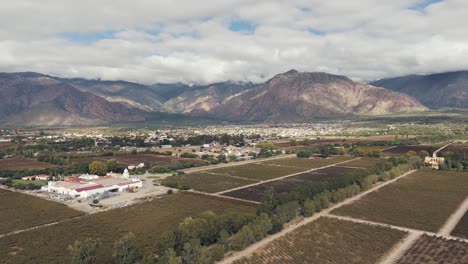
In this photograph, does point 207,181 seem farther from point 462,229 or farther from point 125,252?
point 462,229

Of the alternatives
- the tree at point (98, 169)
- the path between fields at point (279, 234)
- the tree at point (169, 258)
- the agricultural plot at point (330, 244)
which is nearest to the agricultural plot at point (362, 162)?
the path between fields at point (279, 234)

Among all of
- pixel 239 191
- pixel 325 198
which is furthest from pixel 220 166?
pixel 325 198

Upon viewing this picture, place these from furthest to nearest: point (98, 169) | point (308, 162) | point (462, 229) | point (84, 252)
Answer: point (308, 162), point (98, 169), point (462, 229), point (84, 252)

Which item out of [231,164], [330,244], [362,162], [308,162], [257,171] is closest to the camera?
[330,244]

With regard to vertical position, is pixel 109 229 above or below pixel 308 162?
below

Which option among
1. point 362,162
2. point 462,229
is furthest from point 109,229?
point 362,162

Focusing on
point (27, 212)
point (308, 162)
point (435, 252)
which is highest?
point (308, 162)

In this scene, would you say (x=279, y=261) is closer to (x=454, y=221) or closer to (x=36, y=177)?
(x=454, y=221)

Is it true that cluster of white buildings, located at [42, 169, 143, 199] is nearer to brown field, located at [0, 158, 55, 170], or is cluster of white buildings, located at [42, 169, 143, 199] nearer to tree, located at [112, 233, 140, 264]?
brown field, located at [0, 158, 55, 170]
